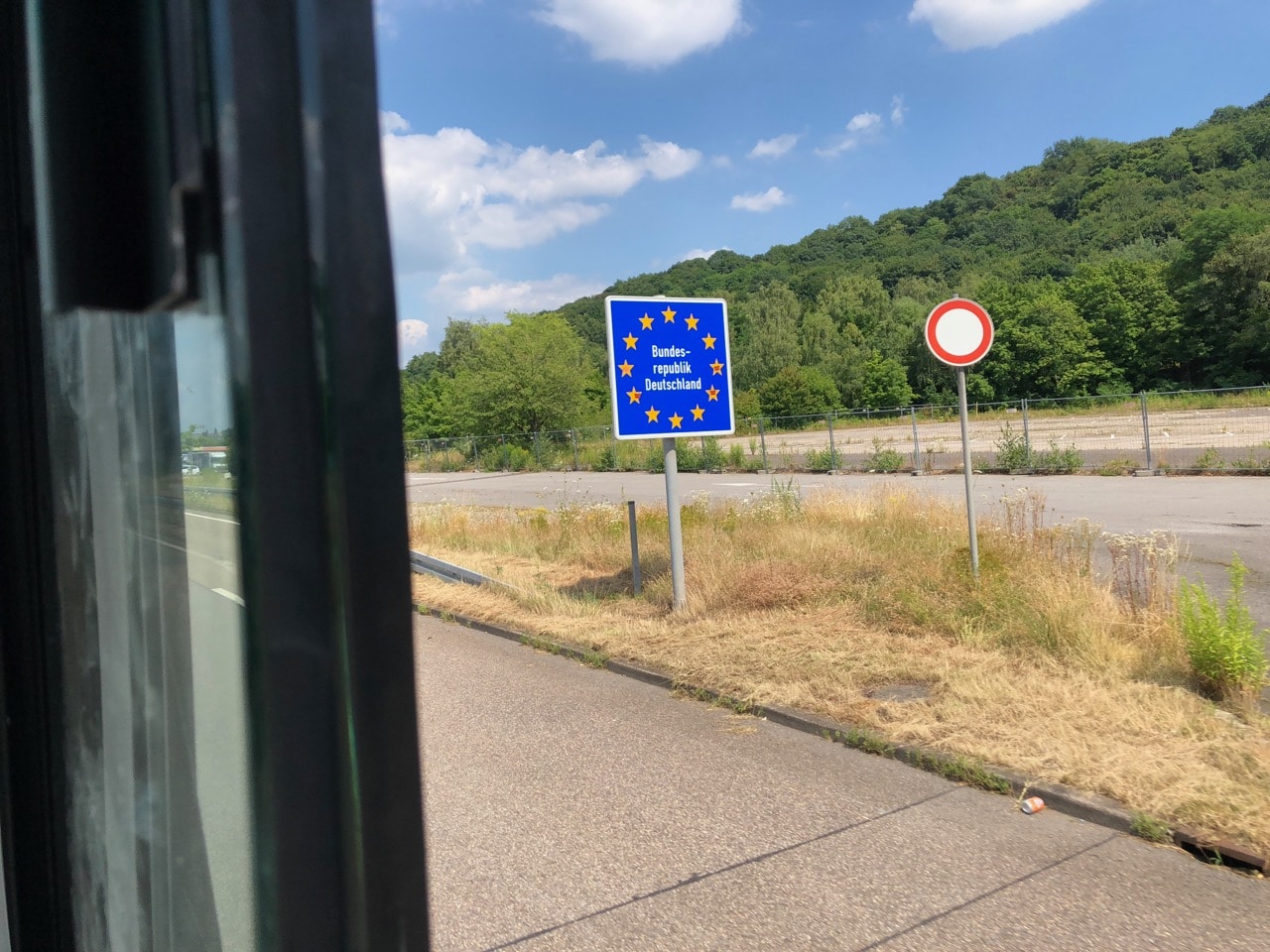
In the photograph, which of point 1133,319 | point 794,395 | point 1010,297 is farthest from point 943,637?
point 1010,297

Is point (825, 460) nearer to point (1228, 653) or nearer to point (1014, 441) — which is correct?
point (1014, 441)

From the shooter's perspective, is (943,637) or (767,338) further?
(767,338)

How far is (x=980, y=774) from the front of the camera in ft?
15.5

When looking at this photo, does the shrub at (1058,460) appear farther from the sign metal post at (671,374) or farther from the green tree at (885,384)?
the green tree at (885,384)

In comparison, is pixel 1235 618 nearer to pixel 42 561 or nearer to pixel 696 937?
pixel 696 937

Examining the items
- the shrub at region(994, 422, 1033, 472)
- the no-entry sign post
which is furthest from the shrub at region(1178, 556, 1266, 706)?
the shrub at region(994, 422, 1033, 472)

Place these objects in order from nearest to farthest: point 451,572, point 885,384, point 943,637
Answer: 1. point 943,637
2. point 451,572
3. point 885,384

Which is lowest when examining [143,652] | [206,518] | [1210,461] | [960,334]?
[1210,461]

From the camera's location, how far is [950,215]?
105688 mm

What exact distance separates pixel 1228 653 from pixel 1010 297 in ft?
247

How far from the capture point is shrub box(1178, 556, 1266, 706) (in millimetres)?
5387

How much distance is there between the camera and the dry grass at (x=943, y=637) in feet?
15.3

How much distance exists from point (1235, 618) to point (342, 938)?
5902 mm

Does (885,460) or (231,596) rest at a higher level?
(231,596)
